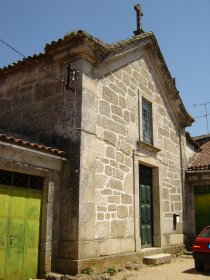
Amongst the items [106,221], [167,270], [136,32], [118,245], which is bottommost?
[167,270]

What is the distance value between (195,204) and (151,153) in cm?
345

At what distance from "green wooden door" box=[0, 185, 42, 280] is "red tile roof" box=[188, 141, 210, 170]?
7.61m

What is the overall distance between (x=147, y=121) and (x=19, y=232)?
5.78m

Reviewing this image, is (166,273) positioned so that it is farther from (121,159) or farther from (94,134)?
(94,134)

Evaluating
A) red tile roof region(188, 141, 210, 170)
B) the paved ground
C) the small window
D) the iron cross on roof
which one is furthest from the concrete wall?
red tile roof region(188, 141, 210, 170)

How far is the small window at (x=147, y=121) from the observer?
10.4 meters

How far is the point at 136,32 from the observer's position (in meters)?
11.0

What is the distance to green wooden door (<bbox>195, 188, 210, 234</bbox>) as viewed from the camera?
11.9 m

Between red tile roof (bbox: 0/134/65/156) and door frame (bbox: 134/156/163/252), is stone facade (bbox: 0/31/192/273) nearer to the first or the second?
door frame (bbox: 134/156/163/252)

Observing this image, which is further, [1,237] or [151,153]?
[151,153]

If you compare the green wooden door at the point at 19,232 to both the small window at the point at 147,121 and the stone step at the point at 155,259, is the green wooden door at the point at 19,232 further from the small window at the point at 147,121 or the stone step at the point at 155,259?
the small window at the point at 147,121

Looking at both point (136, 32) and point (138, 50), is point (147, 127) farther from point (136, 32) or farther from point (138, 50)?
point (136, 32)

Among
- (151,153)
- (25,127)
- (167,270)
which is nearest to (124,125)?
(151,153)

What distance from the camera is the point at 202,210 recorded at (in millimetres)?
12031
